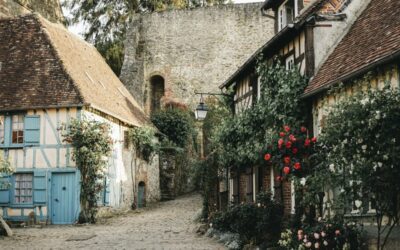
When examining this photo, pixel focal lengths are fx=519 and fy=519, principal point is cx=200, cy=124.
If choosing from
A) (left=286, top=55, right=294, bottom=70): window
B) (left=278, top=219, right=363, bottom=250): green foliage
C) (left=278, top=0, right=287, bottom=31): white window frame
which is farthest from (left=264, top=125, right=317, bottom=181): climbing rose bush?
(left=278, top=0, right=287, bottom=31): white window frame

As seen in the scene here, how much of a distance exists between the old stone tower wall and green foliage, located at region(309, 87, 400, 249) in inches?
834

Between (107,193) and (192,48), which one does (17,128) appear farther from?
(192,48)

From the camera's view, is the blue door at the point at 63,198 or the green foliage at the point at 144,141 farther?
the green foliage at the point at 144,141

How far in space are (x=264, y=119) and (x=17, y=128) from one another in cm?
964

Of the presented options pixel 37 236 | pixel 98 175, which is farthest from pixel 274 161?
pixel 98 175

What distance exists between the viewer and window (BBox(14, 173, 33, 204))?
56.3 ft

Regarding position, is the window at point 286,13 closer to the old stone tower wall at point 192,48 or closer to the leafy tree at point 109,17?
the old stone tower wall at point 192,48

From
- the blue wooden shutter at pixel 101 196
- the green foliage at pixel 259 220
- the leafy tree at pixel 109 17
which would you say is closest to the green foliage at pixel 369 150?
the green foliage at pixel 259 220

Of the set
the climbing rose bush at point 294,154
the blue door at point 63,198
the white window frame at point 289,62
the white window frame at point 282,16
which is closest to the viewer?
the climbing rose bush at point 294,154

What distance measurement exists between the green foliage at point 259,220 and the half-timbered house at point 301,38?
1068mm

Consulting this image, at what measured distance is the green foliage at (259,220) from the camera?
9.78 meters

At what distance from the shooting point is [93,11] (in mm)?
30797

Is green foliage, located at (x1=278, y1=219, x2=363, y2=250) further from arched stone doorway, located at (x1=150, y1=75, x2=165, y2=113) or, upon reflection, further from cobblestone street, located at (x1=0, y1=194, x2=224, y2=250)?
arched stone doorway, located at (x1=150, y1=75, x2=165, y2=113)

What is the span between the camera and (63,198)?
17.1 meters
